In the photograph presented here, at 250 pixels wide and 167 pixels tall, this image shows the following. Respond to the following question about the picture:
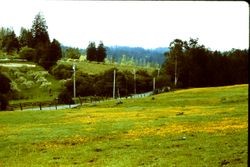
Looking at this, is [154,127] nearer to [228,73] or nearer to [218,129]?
[218,129]

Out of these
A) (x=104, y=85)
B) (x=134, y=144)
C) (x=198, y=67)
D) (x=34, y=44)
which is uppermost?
(x=34, y=44)

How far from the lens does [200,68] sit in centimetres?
14025

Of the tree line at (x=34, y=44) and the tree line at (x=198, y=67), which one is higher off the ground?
the tree line at (x=34, y=44)

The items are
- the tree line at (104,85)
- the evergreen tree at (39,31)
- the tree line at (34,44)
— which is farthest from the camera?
the evergreen tree at (39,31)

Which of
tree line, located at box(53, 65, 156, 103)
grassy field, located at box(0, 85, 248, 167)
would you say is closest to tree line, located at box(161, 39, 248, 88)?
tree line, located at box(53, 65, 156, 103)

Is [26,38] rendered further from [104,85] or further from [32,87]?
[104,85]

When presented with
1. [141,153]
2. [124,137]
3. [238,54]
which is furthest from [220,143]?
[238,54]

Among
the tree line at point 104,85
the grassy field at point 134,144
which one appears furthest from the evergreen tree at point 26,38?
the grassy field at point 134,144

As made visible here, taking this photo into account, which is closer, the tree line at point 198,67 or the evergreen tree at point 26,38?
the tree line at point 198,67

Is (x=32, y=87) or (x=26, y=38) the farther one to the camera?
(x=26, y=38)

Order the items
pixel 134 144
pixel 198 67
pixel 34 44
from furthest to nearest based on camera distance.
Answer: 1. pixel 34 44
2. pixel 198 67
3. pixel 134 144

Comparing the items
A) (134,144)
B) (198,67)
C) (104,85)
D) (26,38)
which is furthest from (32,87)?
(134,144)

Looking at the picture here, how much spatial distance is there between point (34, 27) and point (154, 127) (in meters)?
157

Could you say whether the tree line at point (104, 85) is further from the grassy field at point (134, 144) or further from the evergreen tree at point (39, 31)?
the grassy field at point (134, 144)
